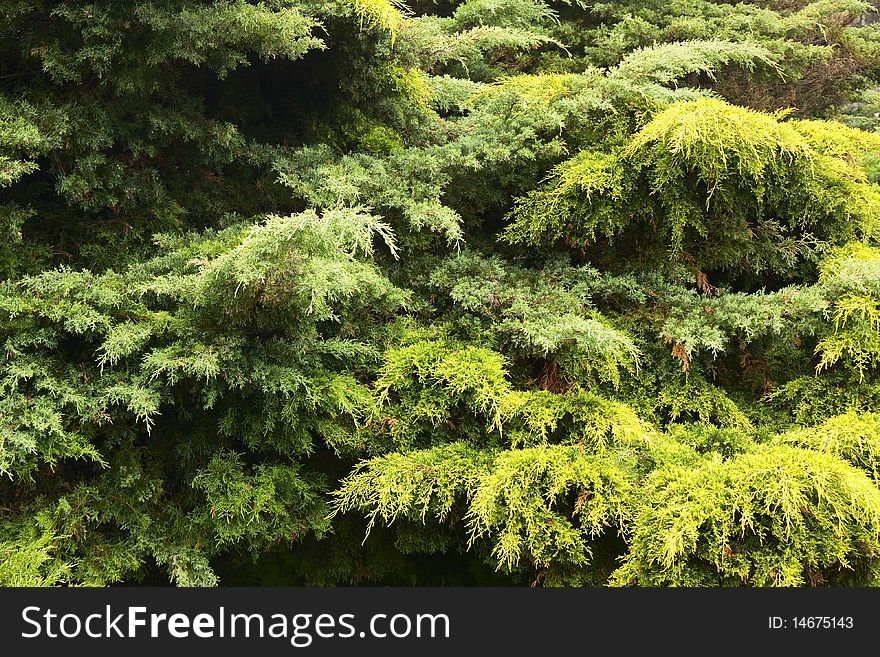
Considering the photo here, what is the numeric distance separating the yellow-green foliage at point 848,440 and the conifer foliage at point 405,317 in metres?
0.01

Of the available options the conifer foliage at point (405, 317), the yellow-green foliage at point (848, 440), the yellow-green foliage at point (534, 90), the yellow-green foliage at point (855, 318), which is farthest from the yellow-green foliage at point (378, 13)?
the yellow-green foliage at point (848, 440)

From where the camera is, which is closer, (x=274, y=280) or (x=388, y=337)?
(x=274, y=280)

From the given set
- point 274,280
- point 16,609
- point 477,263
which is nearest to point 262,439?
point 274,280

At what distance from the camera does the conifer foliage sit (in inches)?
85.1

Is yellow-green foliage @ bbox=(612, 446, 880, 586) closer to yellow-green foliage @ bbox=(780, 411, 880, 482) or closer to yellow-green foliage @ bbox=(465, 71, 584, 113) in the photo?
yellow-green foliage @ bbox=(780, 411, 880, 482)

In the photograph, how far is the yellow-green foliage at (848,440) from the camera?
2.41 metres

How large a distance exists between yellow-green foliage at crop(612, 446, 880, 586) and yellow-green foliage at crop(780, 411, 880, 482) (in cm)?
31

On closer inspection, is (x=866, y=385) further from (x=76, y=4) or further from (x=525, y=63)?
(x=76, y=4)

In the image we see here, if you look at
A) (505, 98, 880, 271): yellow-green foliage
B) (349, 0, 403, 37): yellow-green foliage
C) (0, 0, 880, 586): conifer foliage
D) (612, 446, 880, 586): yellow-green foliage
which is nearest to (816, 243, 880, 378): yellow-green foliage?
(0, 0, 880, 586): conifer foliage

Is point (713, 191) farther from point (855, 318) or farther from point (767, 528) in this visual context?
point (767, 528)

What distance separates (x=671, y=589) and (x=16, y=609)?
2352 mm

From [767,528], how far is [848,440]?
708 mm

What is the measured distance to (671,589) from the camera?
6.91 feet

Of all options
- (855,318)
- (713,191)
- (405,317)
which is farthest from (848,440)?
(405,317)
